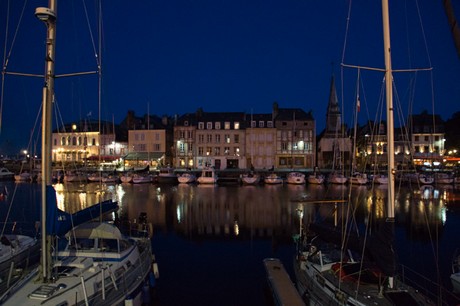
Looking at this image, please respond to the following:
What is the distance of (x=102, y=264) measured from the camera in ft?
37.8

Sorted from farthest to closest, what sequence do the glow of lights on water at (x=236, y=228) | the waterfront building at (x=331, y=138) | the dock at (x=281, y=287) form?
the waterfront building at (x=331, y=138)
the glow of lights on water at (x=236, y=228)
the dock at (x=281, y=287)

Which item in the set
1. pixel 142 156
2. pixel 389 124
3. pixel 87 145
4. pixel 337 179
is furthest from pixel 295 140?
pixel 389 124

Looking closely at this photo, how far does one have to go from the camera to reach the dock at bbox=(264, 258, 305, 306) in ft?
37.5

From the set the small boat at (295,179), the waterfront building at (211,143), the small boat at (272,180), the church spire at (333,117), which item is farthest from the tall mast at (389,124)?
the church spire at (333,117)

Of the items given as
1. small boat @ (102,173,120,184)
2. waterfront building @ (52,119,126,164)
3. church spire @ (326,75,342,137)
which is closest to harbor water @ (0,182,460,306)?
small boat @ (102,173,120,184)

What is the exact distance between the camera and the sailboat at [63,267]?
942 centimetres

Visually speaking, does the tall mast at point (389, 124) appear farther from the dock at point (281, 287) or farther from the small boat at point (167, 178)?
the small boat at point (167, 178)

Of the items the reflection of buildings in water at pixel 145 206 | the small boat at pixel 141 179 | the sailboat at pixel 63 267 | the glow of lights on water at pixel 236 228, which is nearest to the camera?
the sailboat at pixel 63 267

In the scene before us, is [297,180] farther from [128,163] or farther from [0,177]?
[0,177]

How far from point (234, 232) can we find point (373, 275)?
1615 cm

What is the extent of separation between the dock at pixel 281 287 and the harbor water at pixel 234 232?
1251mm

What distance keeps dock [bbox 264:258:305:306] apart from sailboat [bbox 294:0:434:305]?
44 centimetres

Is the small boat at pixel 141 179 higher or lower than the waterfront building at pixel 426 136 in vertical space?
lower

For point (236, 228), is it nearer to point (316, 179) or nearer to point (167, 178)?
point (316, 179)
